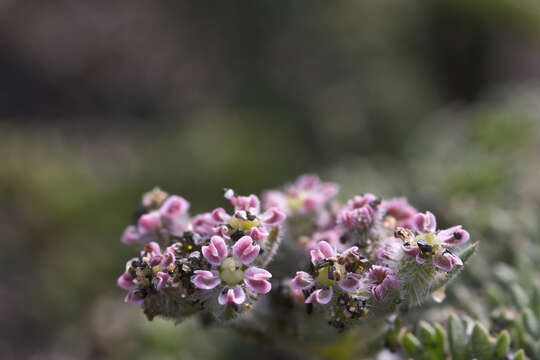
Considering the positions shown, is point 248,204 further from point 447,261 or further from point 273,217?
point 447,261

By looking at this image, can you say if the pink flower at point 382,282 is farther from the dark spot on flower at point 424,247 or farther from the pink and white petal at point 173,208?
the pink and white petal at point 173,208

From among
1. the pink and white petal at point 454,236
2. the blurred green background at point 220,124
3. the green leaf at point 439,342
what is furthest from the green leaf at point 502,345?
the blurred green background at point 220,124

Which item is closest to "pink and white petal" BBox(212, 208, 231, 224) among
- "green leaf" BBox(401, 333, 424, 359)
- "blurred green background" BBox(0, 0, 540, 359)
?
"green leaf" BBox(401, 333, 424, 359)

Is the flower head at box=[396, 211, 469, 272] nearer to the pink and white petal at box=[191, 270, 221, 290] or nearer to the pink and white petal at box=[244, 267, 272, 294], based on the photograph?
the pink and white petal at box=[244, 267, 272, 294]

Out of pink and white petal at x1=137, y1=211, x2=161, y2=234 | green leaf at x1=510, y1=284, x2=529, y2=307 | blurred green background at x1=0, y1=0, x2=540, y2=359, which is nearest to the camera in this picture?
pink and white petal at x1=137, y1=211, x2=161, y2=234

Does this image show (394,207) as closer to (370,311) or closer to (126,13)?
(370,311)
